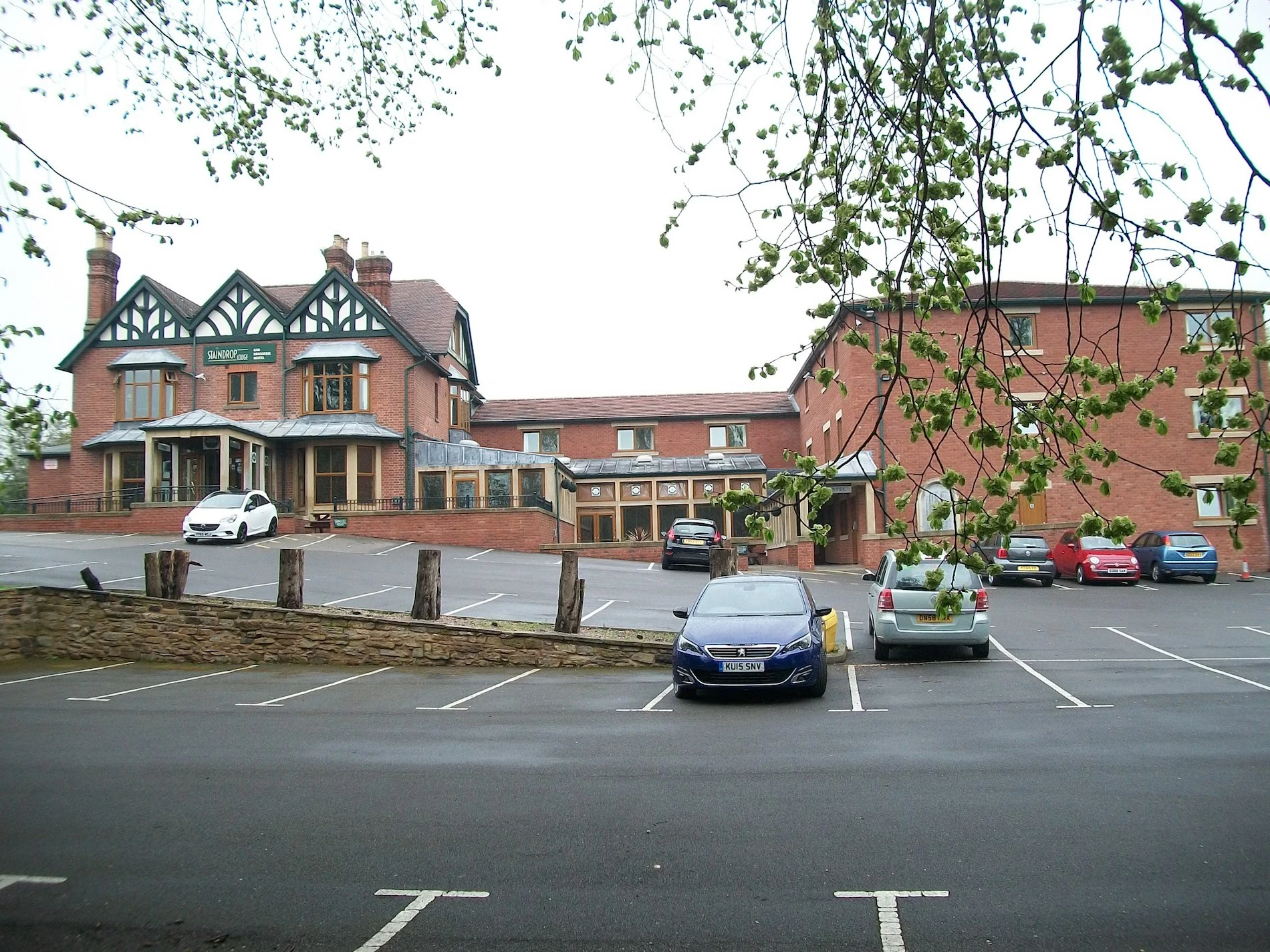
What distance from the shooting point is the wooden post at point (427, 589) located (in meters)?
14.5

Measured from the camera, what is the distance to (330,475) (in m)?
36.8

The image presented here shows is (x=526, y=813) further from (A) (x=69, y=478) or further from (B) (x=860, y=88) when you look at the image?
(A) (x=69, y=478)

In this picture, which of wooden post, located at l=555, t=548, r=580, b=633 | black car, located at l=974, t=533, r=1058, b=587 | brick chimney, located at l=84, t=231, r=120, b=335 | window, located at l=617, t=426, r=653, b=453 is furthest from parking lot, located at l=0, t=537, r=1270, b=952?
window, located at l=617, t=426, r=653, b=453

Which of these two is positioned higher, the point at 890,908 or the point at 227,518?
the point at 227,518

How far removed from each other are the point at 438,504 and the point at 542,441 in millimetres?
11956

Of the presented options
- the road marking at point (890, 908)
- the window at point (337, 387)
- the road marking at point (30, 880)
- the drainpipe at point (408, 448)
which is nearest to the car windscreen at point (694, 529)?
the drainpipe at point (408, 448)

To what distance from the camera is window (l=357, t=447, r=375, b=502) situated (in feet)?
121

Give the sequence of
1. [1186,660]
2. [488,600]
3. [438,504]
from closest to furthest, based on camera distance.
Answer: [1186,660] < [488,600] < [438,504]

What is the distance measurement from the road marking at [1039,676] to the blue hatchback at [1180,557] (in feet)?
41.4

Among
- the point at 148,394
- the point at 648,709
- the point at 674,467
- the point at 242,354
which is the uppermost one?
the point at 242,354

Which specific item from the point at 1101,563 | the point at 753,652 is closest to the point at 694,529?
the point at 1101,563

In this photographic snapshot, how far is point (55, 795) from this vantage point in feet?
21.7

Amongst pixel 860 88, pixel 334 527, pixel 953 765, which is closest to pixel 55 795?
pixel 953 765

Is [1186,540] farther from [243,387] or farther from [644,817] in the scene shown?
[243,387]
